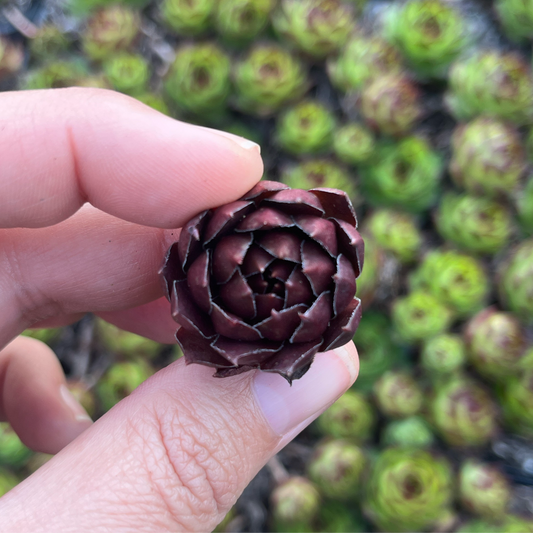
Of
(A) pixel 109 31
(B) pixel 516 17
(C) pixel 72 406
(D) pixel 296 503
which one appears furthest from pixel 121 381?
(B) pixel 516 17

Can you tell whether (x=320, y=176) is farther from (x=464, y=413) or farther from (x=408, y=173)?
(x=464, y=413)

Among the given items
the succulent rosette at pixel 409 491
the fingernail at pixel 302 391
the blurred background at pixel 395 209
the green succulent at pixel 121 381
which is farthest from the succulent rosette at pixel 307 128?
the succulent rosette at pixel 409 491

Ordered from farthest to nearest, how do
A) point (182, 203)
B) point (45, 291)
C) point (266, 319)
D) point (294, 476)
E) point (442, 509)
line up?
point (294, 476), point (442, 509), point (45, 291), point (182, 203), point (266, 319)

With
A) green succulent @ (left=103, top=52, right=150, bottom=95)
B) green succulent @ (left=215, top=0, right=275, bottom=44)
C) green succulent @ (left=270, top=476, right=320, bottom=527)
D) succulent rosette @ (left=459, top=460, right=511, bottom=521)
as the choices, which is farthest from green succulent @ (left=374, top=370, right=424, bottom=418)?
green succulent @ (left=103, top=52, right=150, bottom=95)

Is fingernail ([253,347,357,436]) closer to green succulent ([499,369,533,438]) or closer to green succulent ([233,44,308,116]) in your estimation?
green succulent ([499,369,533,438])

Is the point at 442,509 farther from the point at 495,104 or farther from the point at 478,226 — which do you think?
the point at 495,104

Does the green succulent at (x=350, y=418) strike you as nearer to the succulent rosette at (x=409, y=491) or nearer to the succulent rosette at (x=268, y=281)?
the succulent rosette at (x=409, y=491)

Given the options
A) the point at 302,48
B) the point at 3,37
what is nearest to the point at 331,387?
the point at 302,48
